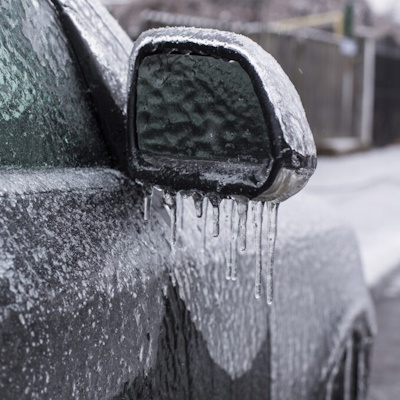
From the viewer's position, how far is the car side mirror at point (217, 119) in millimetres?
1128

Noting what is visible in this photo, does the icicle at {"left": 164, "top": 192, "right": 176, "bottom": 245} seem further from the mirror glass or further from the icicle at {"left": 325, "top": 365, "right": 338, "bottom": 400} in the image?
the icicle at {"left": 325, "top": 365, "right": 338, "bottom": 400}

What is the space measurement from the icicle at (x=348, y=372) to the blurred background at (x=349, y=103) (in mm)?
1416

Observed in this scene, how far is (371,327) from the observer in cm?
268

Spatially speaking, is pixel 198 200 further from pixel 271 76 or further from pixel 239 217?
pixel 271 76

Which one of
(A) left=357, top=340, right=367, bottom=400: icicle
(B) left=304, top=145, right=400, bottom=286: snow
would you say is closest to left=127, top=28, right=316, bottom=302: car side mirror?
(A) left=357, top=340, right=367, bottom=400: icicle

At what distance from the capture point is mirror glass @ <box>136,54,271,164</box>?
45.3 inches

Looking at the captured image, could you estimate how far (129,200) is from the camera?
1.33 metres

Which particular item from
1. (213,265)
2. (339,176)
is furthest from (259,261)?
(339,176)

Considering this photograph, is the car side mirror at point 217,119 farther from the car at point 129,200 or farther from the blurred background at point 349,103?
the blurred background at point 349,103

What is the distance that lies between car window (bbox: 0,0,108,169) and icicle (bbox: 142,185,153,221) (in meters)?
0.10

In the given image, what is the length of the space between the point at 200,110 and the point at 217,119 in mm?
33

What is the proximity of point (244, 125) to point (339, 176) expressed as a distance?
11344 millimetres

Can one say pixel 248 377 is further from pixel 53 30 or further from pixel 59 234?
pixel 53 30

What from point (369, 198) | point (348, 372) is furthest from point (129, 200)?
point (369, 198)
